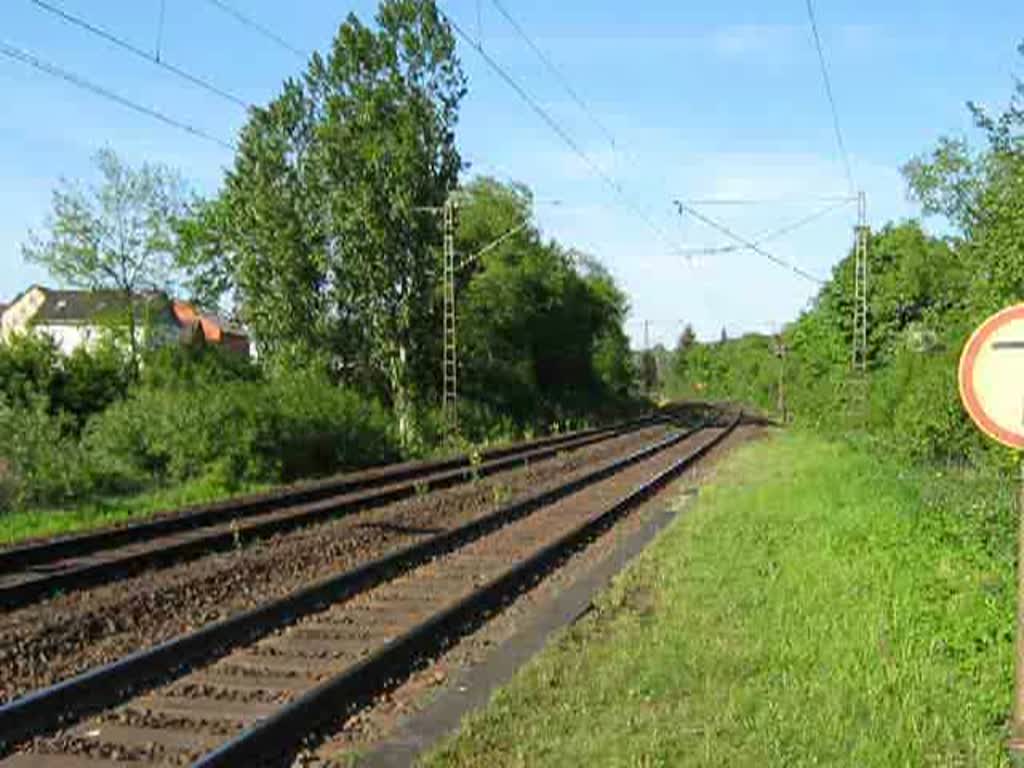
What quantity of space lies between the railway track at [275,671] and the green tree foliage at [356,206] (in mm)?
27217

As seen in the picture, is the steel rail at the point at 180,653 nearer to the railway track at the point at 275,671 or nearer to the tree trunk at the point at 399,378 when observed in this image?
the railway track at the point at 275,671

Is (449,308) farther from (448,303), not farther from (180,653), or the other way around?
(180,653)

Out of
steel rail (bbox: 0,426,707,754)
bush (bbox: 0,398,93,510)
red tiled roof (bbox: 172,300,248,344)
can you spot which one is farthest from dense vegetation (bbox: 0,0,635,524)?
red tiled roof (bbox: 172,300,248,344)

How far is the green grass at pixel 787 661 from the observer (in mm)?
6234

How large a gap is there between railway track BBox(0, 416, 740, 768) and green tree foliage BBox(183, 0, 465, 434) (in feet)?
89.3

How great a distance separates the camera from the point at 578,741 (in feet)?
21.1

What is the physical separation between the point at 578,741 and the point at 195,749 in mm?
2282

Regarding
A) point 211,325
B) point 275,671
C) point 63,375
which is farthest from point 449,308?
point 211,325

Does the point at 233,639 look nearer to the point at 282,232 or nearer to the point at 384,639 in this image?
the point at 384,639

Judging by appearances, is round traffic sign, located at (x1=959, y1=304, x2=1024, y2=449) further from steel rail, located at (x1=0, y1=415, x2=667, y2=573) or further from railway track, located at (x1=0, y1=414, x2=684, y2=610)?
→ steel rail, located at (x1=0, y1=415, x2=667, y2=573)

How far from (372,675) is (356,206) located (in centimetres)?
3346

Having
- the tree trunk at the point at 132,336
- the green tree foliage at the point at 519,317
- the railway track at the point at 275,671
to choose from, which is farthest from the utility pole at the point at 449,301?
the railway track at the point at 275,671

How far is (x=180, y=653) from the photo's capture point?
8953 mm

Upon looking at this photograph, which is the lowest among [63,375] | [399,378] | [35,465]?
[35,465]
